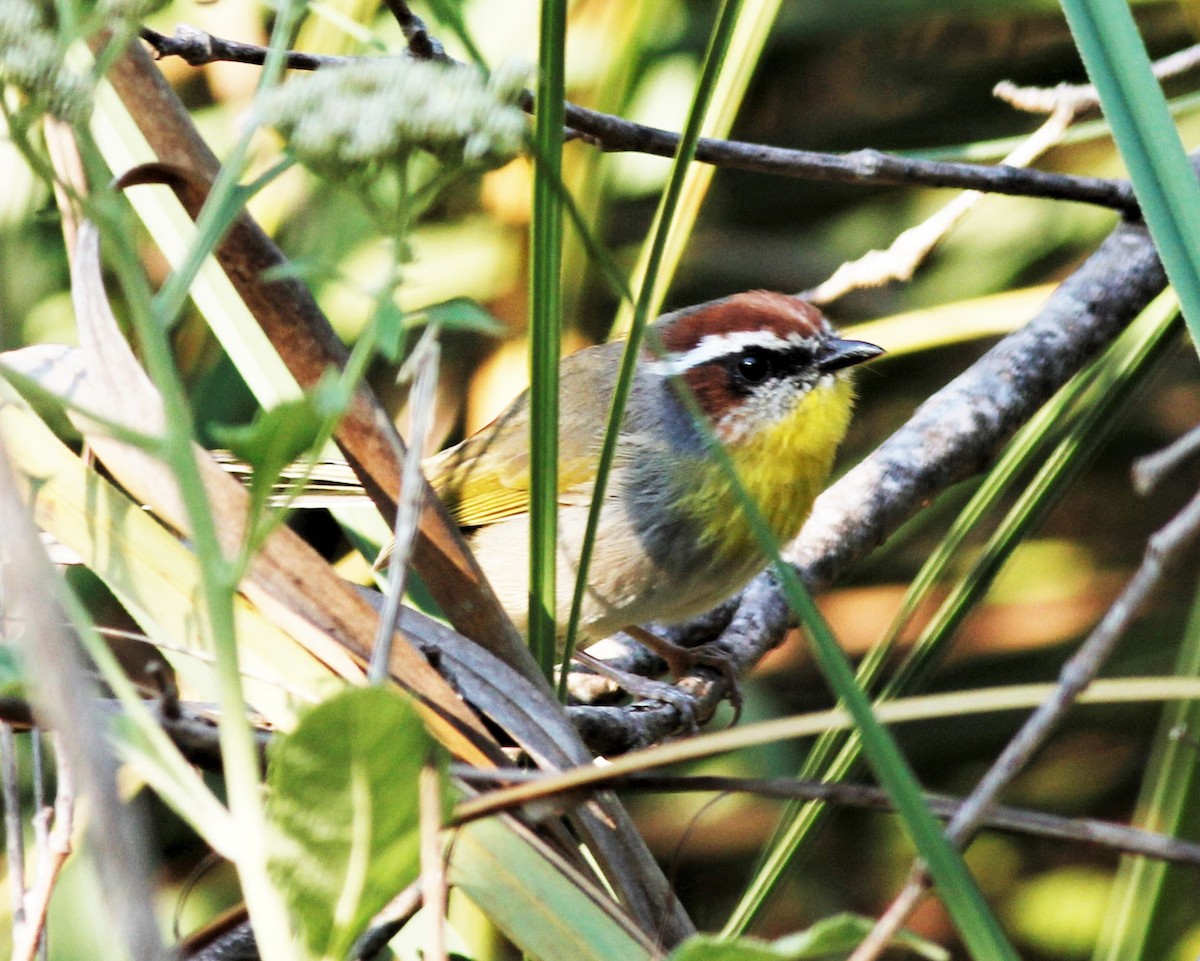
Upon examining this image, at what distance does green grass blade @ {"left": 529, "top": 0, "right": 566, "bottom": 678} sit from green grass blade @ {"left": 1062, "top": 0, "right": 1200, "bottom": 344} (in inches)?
19.1

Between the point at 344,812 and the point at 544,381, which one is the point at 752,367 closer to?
the point at 544,381

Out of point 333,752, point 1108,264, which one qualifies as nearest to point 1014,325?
point 1108,264

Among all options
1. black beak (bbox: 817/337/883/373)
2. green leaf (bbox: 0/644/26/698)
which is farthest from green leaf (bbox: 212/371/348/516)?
black beak (bbox: 817/337/883/373)

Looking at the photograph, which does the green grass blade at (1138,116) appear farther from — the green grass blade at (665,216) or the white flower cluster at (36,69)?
the white flower cluster at (36,69)

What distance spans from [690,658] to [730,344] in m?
0.65

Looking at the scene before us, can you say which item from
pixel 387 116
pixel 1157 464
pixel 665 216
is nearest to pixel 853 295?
pixel 665 216

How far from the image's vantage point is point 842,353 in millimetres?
2578

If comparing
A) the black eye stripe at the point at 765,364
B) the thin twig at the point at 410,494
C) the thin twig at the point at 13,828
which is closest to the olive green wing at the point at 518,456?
the black eye stripe at the point at 765,364

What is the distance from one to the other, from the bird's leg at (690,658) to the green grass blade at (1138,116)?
1.47 metres

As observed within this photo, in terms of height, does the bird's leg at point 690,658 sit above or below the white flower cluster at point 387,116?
below

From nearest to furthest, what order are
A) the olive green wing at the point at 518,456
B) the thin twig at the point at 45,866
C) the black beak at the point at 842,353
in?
1. the thin twig at the point at 45,866
2. the black beak at the point at 842,353
3. the olive green wing at the point at 518,456

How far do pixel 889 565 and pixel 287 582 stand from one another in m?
2.44

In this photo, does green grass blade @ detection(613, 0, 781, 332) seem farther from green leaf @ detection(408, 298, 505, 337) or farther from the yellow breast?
green leaf @ detection(408, 298, 505, 337)

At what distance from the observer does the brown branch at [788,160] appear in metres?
1.65
